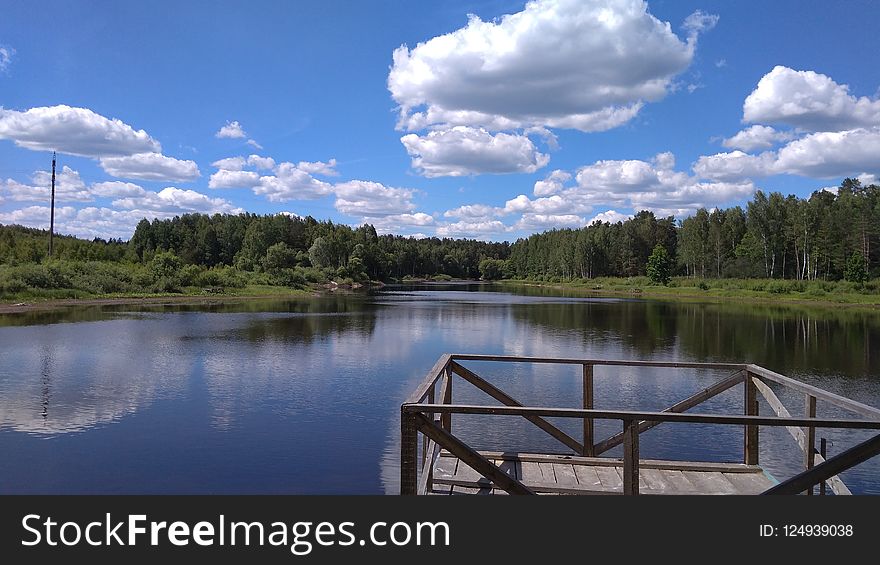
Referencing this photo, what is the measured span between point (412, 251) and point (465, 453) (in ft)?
602

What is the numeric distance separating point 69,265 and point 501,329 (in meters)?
47.3

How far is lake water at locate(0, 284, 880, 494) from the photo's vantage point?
39.5 feet

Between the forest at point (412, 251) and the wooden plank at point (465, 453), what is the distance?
58.0 meters

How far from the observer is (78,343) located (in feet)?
97.0

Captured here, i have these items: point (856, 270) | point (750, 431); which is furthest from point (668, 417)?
point (856, 270)

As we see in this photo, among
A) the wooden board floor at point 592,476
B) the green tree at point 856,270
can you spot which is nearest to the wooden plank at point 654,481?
the wooden board floor at point 592,476

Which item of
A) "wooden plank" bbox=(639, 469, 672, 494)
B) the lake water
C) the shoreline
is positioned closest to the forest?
the shoreline

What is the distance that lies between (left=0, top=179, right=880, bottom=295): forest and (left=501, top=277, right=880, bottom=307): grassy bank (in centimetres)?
450

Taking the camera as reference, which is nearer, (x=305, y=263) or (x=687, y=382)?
(x=687, y=382)

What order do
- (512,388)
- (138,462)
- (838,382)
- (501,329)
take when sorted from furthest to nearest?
1. (501,329)
2. (838,382)
3. (512,388)
4. (138,462)

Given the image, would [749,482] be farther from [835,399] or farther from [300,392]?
[300,392]
